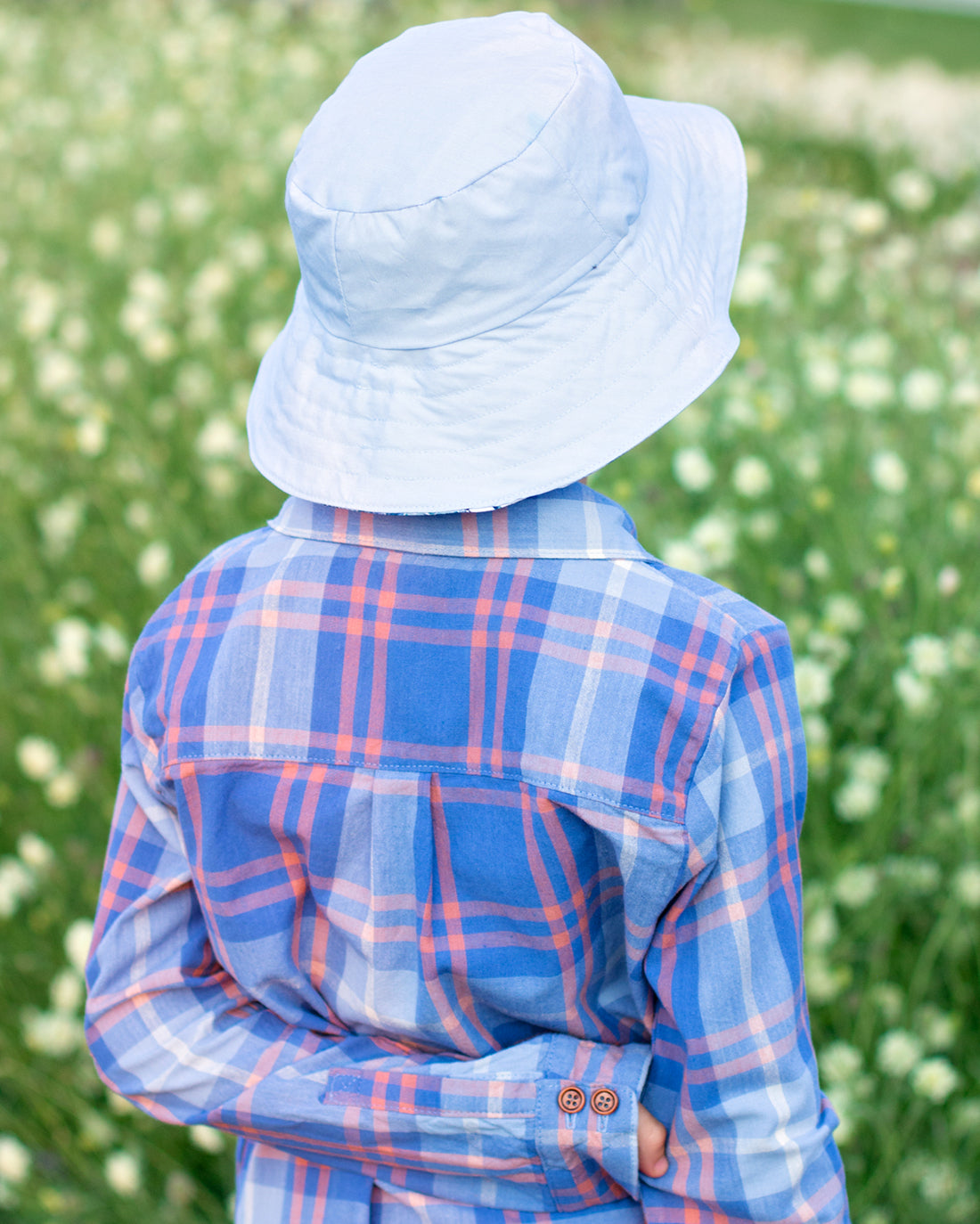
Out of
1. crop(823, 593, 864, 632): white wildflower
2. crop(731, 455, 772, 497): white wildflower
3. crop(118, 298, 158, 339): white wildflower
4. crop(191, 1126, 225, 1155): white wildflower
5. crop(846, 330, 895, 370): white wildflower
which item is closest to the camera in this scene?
crop(191, 1126, 225, 1155): white wildflower

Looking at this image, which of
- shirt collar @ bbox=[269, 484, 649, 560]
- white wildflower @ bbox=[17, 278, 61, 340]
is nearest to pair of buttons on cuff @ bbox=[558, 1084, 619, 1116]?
shirt collar @ bbox=[269, 484, 649, 560]

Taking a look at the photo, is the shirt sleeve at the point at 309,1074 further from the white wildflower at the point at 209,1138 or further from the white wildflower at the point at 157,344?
the white wildflower at the point at 157,344

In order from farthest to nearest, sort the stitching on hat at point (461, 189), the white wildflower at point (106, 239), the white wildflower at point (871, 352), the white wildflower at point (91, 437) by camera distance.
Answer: the white wildflower at point (106, 239)
the white wildflower at point (91, 437)
the white wildflower at point (871, 352)
the stitching on hat at point (461, 189)

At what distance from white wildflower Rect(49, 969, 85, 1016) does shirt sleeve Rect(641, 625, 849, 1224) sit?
1.34 meters

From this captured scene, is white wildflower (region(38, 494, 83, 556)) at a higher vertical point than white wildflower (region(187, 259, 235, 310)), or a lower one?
lower

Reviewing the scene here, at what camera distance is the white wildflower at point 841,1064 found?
166cm

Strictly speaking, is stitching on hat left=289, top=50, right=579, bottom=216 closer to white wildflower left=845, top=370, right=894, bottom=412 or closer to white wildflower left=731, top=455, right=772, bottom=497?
white wildflower left=731, top=455, right=772, bottom=497

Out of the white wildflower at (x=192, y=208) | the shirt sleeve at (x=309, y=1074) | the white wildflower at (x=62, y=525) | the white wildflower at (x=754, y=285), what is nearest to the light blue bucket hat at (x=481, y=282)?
the shirt sleeve at (x=309, y=1074)

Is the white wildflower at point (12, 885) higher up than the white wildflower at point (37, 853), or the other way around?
the white wildflower at point (37, 853)

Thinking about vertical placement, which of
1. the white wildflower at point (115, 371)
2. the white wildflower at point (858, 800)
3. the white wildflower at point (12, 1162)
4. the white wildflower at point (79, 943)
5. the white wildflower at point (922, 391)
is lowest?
the white wildflower at point (12, 1162)

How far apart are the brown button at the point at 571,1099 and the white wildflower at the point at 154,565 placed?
74.5 inches

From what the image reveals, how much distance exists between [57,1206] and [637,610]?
1586 mm

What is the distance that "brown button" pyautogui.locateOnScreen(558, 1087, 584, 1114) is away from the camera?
87 cm

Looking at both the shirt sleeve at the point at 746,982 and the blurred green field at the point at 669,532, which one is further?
the blurred green field at the point at 669,532
